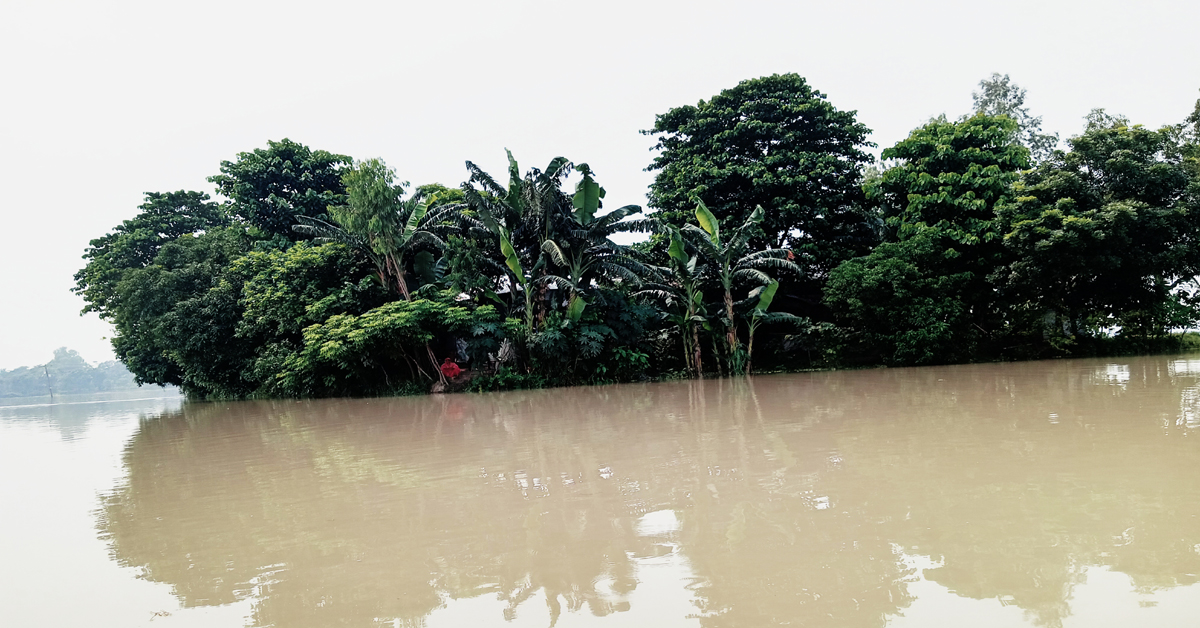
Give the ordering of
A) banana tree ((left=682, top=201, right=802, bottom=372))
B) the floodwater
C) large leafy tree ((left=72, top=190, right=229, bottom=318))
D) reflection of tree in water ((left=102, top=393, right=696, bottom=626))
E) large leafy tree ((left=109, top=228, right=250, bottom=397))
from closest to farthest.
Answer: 1. the floodwater
2. reflection of tree in water ((left=102, top=393, right=696, bottom=626))
3. banana tree ((left=682, top=201, right=802, bottom=372))
4. large leafy tree ((left=109, top=228, right=250, bottom=397))
5. large leafy tree ((left=72, top=190, right=229, bottom=318))

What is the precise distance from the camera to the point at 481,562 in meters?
3.12

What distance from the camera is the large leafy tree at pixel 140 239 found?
25922 millimetres

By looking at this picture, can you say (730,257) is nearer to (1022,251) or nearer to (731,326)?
(731,326)

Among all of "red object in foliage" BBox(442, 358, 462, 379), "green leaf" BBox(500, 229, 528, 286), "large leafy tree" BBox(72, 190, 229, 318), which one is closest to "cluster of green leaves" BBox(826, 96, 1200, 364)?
"green leaf" BBox(500, 229, 528, 286)

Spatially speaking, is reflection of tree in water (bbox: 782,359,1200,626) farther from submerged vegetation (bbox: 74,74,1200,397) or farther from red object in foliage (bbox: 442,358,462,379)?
red object in foliage (bbox: 442,358,462,379)

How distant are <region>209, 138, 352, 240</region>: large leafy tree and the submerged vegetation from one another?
7.76 ft

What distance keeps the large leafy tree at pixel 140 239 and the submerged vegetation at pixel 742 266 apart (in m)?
8.31

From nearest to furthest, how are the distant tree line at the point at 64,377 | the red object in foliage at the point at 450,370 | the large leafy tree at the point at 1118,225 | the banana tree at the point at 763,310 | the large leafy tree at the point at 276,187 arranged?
1. the large leafy tree at the point at 1118,225
2. the banana tree at the point at 763,310
3. the red object in foliage at the point at 450,370
4. the large leafy tree at the point at 276,187
5. the distant tree line at the point at 64,377

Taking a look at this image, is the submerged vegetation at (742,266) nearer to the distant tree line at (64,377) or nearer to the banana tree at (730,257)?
the banana tree at (730,257)

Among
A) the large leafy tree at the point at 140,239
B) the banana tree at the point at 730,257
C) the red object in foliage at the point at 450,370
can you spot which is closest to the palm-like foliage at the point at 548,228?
the banana tree at the point at 730,257

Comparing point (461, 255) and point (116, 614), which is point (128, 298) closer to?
point (461, 255)

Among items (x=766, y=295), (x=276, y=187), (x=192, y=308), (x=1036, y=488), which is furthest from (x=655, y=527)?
(x=276, y=187)

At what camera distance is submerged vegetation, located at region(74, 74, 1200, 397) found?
15.4 m

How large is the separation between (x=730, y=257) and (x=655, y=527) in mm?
13712
